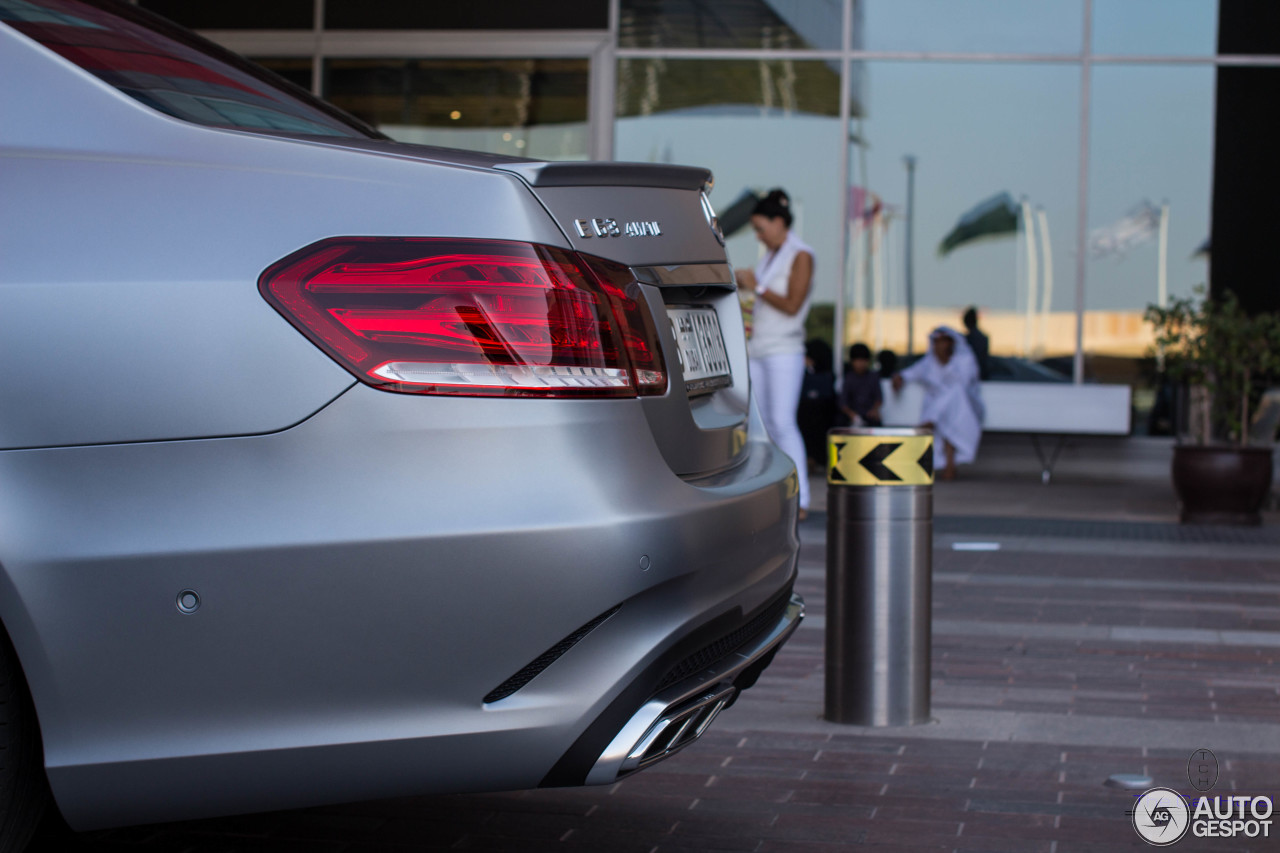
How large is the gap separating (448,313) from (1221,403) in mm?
9227

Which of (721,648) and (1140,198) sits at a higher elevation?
(1140,198)

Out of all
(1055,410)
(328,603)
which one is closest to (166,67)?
(328,603)

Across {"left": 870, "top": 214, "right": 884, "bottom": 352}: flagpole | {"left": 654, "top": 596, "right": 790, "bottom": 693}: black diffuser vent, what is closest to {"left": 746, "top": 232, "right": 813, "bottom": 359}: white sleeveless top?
{"left": 654, "top": 596, "right": 790, "bottom": 693}: black diffuser vent

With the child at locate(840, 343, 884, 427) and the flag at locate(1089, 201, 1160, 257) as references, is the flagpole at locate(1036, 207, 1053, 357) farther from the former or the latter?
the child at locate(840, 343, 884, 427)

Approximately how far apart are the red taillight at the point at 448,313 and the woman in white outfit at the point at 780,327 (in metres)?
6.63

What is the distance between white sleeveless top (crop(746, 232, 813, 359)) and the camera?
30.1 feet

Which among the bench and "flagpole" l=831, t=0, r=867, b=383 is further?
"flagpole" l=831, t=0, r=867, b=383

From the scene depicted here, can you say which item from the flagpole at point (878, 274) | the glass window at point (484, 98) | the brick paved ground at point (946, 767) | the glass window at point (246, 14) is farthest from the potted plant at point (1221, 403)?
the glass window at point (246, 14)

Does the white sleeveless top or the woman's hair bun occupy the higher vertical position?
the woman's hair bun

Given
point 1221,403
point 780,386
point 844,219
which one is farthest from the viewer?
point 844,219

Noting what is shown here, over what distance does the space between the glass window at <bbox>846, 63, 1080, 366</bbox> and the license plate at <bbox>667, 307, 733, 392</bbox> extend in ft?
45.2

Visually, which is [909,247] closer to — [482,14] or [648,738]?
[482,14]

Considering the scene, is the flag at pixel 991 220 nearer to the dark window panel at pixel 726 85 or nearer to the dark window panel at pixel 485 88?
the dark window panel at pixel 726 85

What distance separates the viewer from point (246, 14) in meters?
17.5
